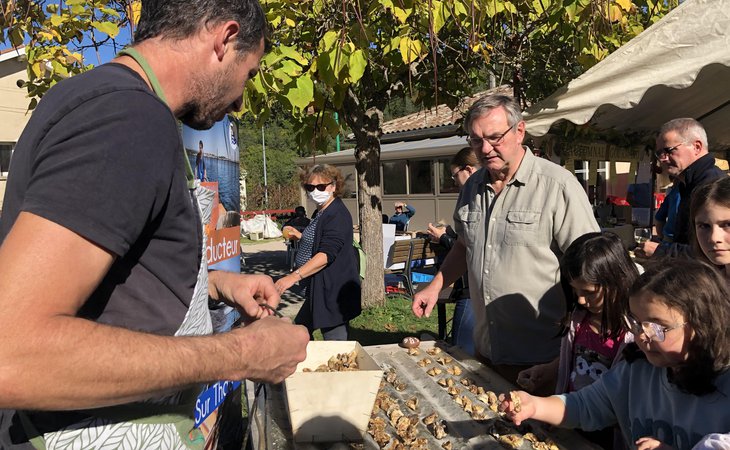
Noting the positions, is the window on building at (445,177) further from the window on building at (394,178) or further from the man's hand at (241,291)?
the man's hand at (241,291)

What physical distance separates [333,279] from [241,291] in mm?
2586

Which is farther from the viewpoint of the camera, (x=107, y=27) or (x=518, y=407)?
(x=107, y=27)

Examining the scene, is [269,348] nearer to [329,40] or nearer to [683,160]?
[329,40]

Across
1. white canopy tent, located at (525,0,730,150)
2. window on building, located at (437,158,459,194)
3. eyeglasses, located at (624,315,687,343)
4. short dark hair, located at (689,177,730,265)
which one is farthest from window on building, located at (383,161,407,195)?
eyeglasses, located at (624,315,687,343)

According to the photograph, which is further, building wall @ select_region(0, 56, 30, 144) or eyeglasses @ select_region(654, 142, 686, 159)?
building wall @ select_region(0, 56, 30, 144)

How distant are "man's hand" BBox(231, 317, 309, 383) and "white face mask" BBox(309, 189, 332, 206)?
322 centimetres

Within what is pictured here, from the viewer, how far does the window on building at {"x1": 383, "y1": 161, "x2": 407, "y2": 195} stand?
18.5 metres

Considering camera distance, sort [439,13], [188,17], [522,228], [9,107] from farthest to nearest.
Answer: [9,107] → [439,13] → [522,228] → [188,17]

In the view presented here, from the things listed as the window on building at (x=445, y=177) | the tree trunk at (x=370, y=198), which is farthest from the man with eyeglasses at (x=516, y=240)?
the window on building at (x=445, y=177)

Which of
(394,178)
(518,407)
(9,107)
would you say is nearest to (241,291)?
(518,407)

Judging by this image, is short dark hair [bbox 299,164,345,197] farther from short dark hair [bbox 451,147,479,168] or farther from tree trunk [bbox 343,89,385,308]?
tree trunk [bbox 343,89,385,308]

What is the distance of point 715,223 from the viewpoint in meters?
2.23

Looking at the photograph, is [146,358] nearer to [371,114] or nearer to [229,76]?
[229,76]

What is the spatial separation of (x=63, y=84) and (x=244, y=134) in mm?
43654
